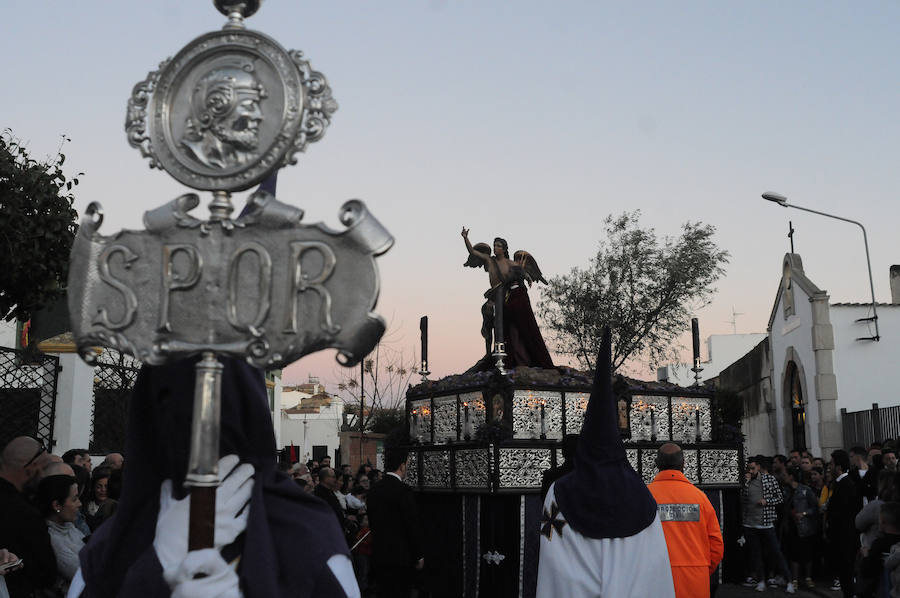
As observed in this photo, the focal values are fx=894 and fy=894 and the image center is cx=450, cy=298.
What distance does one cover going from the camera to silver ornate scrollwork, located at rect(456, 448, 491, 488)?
449 inches

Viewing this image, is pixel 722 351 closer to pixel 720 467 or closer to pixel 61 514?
pixel 720 467

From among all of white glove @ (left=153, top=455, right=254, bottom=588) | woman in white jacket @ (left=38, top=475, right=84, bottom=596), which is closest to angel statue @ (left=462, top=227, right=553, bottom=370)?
woman in white jacket @ (left=38, top=475, right=84, bottom=596)

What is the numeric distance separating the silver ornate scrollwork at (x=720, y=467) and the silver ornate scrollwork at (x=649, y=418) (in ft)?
2.10

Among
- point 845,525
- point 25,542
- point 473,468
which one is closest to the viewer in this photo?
point 25,542

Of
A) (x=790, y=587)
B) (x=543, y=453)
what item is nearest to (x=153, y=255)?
(x=543, y=453)

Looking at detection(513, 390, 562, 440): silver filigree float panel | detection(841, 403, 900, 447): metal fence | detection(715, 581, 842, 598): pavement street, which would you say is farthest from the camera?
detection(841, 403, 900, 447): metal fence

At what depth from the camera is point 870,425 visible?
845 inches

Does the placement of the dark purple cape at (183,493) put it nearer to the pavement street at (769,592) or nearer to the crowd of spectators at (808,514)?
the crowd of spectators at (808,514)

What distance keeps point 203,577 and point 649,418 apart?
1157 cm

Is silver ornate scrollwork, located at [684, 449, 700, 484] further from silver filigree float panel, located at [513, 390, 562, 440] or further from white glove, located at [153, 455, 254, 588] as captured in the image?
white glove, located at [153, 455, 254, 588]

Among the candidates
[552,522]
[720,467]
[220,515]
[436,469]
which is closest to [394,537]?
[436,469]

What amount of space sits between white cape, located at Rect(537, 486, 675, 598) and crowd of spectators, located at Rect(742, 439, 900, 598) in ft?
19.7

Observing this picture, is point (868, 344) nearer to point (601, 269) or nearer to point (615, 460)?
point (601, 269)

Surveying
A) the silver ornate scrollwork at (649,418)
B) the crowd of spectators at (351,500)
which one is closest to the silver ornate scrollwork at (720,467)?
the silver ornate scrollwork at (649,418)
